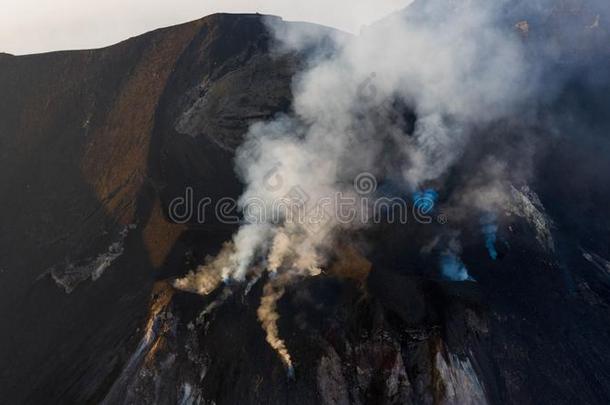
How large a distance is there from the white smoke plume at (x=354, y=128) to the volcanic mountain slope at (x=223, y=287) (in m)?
1.31

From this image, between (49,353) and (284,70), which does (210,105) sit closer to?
(284,70)

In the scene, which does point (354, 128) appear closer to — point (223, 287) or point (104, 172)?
point (223, 287)

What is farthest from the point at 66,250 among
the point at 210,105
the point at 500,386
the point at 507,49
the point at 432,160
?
the point at 507,49

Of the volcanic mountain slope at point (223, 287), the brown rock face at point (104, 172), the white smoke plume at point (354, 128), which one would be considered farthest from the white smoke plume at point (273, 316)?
the brown rock face at point (104, 172)

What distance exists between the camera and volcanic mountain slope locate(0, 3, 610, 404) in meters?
23.0

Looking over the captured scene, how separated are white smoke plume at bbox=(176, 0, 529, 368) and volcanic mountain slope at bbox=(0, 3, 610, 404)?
1308mm

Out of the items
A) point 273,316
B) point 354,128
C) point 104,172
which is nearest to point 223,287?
point 273,316

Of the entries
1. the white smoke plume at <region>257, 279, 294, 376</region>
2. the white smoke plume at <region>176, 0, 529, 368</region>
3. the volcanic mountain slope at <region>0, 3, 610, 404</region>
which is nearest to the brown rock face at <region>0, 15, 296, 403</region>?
the volcanic mountain slope at <region>0, 3, 610, 404</region>

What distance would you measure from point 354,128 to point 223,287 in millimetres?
14077

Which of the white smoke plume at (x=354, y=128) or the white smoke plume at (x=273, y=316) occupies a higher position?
the white smoke plume at (x=354, y=128)

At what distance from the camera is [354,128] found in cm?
3522

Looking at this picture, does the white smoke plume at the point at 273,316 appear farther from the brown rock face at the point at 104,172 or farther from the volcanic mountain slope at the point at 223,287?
the brown rock face at the point at 104,172

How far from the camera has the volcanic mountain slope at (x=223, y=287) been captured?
23000 millimetres

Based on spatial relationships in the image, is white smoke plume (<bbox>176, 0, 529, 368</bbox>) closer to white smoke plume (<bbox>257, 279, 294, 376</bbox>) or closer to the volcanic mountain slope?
white smoke plume (<bbox>257, 279, 294, 376</bbox>)
